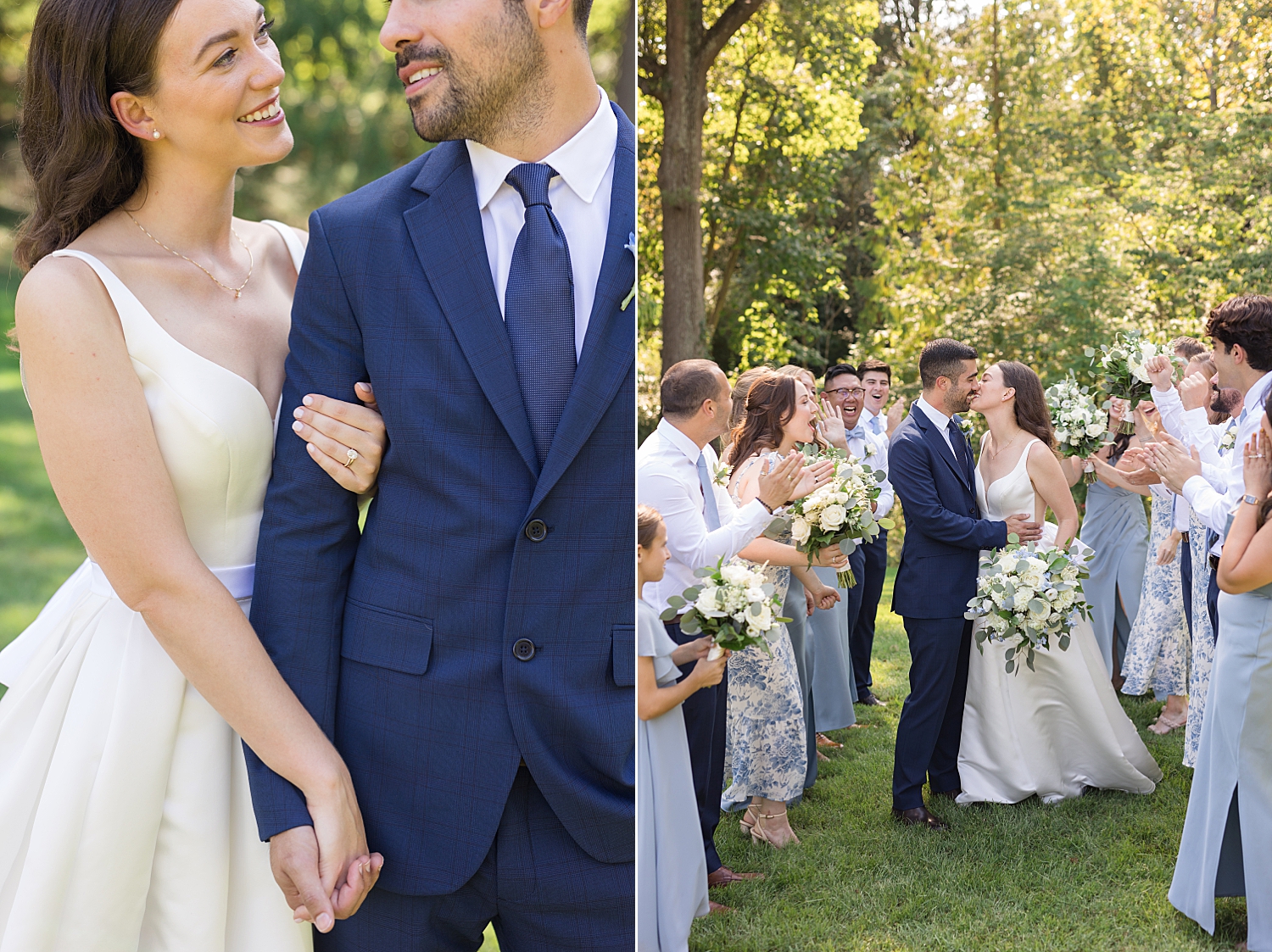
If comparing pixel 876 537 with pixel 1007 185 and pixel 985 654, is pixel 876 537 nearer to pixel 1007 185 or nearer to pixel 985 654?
pixel 985 654

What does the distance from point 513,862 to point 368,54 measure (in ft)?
7.46

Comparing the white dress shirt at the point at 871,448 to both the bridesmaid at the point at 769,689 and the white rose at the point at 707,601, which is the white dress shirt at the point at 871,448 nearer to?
the bridesmaid at the point at 769,689

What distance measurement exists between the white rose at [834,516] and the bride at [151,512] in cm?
180

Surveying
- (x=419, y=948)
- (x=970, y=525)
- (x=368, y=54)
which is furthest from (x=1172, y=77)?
(x=419, y=948)

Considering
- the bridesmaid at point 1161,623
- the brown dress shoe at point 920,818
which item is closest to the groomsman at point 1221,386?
the brown dress shoe at point 920,818

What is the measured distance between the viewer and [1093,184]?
2641mm


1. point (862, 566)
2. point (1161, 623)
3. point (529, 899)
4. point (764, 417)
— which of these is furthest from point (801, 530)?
point (1161, 623)

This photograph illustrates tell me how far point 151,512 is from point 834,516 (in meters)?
2.00

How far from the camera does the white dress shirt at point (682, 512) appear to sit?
125cm

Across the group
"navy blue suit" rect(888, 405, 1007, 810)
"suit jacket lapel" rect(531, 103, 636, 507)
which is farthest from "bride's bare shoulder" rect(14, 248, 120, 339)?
"navy blue suit" rect(888, 405, 1007, 810)

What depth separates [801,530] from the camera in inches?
114

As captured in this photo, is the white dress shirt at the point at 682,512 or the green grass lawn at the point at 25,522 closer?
the white dress shirt at the point at 682,512

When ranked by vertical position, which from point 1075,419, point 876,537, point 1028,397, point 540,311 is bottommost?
point 876,537

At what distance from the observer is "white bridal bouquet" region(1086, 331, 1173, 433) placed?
2713mm
